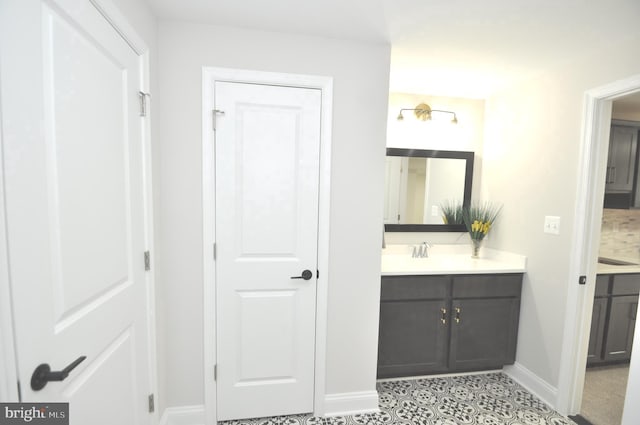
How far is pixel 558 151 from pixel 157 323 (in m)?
2.83

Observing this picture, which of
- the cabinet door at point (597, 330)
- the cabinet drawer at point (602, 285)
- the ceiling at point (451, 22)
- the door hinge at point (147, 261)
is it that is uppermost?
the ceiling at point (451, 22)

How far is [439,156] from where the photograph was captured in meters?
2.88

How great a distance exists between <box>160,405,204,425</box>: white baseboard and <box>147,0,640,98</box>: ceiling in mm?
2275

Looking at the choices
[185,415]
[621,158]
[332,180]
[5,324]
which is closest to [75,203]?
[5,324]

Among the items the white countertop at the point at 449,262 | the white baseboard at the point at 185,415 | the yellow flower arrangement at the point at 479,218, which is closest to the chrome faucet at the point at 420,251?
the white countertop at the point at 449,262

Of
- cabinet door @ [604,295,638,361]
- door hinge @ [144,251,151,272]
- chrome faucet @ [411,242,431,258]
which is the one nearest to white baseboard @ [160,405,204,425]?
door hinge @ [144,251,151,272]

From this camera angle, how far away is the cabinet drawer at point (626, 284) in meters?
2.56

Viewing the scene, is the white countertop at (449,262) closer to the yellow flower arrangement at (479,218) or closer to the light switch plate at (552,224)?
the yellow flower arrangement at (479,218)

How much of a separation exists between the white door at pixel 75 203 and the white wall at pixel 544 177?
2.64 meters

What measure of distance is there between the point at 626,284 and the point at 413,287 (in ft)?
6.07

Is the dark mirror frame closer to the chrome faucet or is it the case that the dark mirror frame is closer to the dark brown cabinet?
the chrome faucet

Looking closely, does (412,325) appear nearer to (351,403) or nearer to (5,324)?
(351,403)

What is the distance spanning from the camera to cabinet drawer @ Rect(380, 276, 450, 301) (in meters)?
2.29

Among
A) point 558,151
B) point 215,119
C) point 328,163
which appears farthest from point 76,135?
point 558,151
